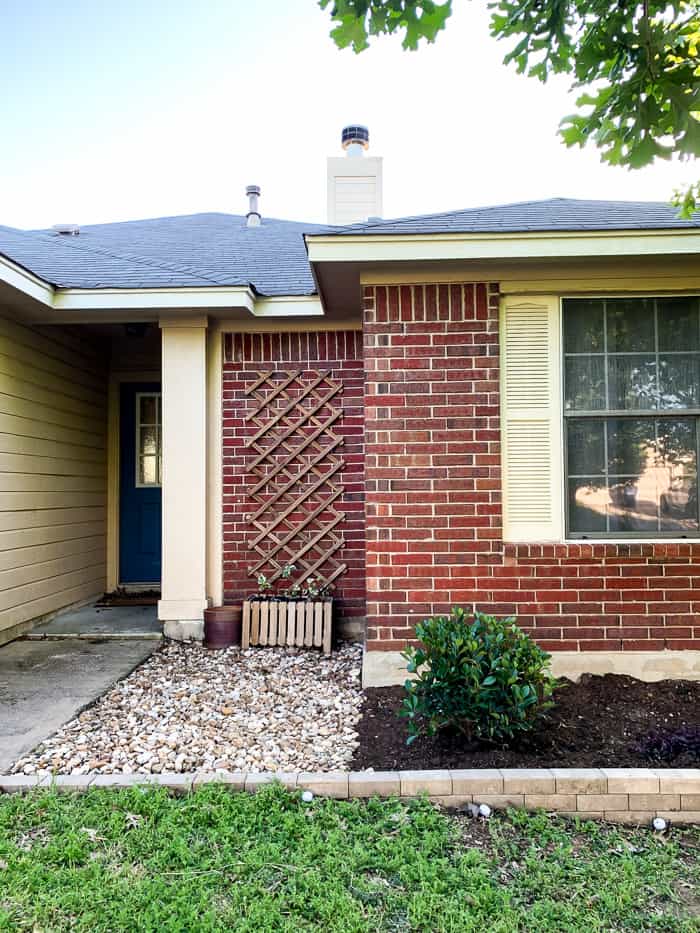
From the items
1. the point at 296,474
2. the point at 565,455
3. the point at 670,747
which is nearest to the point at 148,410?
the point at 296,474

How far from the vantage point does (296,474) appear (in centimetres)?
566

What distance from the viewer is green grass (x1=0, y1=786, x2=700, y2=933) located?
1.96m

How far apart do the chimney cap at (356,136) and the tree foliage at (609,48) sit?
6.62 metres

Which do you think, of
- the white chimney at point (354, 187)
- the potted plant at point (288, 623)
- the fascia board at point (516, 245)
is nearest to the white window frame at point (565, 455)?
the fascia board at point (516, 245)

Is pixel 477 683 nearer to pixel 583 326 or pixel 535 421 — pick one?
pixel 535 421

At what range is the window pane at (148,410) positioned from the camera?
731 cm

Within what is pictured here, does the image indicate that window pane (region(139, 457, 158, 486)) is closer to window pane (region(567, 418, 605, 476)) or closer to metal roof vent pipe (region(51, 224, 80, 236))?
metal roof vent pipe (region(51, 224, 80, 236))

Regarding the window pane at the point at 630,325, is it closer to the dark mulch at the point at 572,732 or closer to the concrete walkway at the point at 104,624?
the dark mulch at the point at 572,732

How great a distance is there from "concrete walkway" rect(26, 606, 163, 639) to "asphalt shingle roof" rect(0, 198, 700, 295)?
2.89 metres

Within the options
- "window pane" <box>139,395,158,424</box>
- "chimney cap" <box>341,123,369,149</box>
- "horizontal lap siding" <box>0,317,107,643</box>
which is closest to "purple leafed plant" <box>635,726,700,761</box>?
"horizontal lap siding" <box>0,317,107,643</box>

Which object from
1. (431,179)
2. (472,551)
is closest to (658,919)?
(472,551)

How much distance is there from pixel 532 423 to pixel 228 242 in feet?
15.5

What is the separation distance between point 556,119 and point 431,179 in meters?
13.9

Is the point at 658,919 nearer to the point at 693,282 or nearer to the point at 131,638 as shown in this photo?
the point at 693,282
